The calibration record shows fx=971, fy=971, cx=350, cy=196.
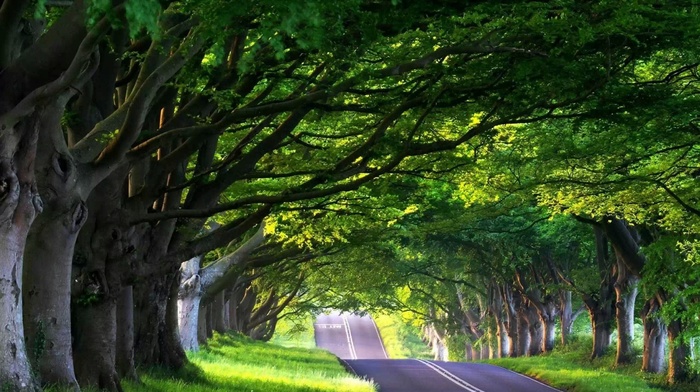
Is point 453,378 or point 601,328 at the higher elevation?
point 601,328

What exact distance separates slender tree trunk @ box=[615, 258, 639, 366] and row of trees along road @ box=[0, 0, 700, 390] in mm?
12587

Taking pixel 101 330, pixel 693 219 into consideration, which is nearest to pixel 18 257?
pixel 101 330

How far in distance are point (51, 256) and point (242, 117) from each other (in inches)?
118

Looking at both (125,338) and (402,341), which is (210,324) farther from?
(402,341)

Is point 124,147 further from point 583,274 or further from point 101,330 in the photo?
point 583,274

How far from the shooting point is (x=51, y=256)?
11.9 metres

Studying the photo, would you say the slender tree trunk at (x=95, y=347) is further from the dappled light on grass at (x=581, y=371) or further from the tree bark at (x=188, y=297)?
the dappled light on grass at (x=581, y=371)

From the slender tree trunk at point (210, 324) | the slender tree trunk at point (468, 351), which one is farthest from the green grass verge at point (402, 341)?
the slender tree trunk at point (210, 324)

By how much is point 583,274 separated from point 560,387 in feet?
29.3

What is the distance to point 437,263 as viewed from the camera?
4556cm

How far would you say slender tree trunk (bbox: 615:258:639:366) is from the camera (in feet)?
111

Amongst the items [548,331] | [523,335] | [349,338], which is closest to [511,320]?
[523,335]

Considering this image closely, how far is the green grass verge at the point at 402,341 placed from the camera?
106 metres

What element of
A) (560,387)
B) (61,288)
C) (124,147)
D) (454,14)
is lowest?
(560,387)
